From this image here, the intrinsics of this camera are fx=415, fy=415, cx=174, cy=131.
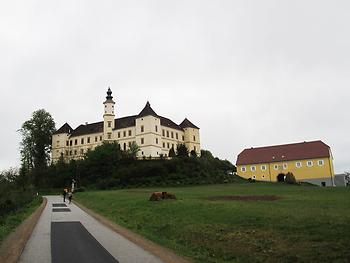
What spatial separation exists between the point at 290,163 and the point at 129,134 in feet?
124

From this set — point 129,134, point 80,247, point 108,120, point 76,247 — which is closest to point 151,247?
point 80,247

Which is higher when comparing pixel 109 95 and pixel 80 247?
pixel 109 95

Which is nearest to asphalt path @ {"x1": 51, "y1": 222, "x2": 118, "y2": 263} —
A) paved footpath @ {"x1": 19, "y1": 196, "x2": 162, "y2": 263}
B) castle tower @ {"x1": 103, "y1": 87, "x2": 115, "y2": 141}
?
paved footpath @ {"x1": 19, "y1": 196, "x2": 162, "y2": 263}

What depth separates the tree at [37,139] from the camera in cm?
9512

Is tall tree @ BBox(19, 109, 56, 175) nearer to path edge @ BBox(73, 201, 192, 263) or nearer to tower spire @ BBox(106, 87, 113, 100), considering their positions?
tower spire @ BBox(106, 87, 113, 100)

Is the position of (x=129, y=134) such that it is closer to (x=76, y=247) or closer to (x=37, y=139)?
(x=37, y=139)

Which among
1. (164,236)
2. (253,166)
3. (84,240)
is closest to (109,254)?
(84,240)

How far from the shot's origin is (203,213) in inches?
846

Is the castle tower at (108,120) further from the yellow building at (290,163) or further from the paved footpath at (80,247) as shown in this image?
the paved footpath at (80,247)

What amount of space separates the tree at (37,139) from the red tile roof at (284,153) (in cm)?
4510

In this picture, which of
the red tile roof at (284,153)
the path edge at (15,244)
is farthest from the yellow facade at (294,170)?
the path edge at (15,244)

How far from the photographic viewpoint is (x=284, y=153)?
89.7m

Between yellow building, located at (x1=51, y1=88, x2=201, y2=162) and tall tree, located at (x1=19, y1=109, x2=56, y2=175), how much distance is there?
23.4 feet

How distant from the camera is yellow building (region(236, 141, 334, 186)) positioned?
84.1 meters
